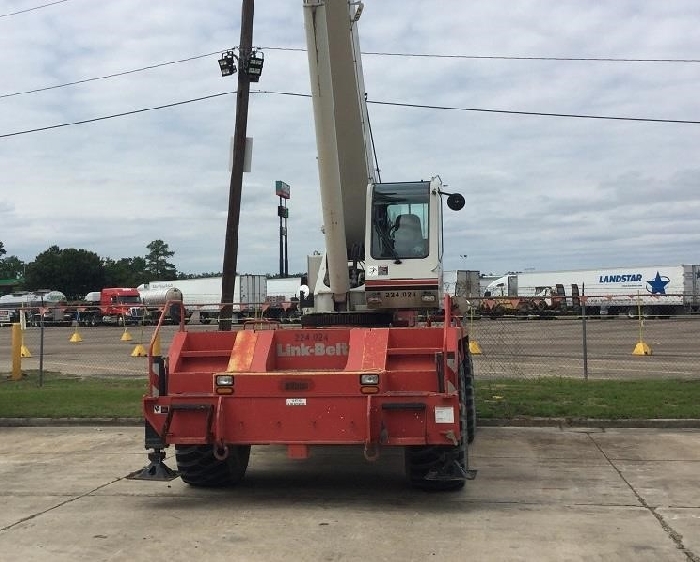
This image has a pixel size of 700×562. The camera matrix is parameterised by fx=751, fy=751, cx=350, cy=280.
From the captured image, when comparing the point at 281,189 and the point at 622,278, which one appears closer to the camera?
the point at 622,278

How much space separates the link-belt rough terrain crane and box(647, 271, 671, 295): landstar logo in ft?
152

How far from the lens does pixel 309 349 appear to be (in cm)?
735

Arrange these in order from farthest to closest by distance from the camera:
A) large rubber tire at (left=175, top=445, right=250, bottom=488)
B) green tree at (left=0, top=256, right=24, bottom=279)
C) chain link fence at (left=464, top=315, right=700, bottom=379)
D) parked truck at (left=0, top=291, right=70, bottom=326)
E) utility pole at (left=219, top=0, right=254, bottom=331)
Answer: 1. green tree at (left=0, top=256, right=24, bottom=279)
2. parked truck at (left=0, top=291, right=70, bottom=326)
3. chain link fence at (left=464, top=315, right=700, bottom=379)
4. utility pole at (left=219, top=0, right=254, bottom=331)
5. large rubber tire at (left=175, top=445, right=250, bottom=488)

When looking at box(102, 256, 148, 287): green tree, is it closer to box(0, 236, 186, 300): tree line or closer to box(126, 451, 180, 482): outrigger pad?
box(0, 236, 186, 300): tree line

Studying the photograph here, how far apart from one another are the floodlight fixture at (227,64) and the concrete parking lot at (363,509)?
10.8m

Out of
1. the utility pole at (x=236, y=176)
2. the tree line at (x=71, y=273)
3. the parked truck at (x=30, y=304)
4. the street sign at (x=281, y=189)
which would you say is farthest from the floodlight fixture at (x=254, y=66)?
the tree line at (x=71, y=273)

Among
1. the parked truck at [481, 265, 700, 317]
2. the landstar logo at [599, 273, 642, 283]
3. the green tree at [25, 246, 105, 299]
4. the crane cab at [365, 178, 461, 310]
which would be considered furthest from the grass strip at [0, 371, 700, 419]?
the green tree at [25, 246, 105, 299]

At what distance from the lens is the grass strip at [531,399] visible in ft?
37.4

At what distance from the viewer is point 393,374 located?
6.64m

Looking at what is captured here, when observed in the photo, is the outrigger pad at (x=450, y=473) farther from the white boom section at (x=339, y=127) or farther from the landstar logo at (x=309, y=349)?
the white boom section at (x=339, y=127)

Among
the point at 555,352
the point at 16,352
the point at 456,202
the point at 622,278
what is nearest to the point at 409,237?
the point at 456,202

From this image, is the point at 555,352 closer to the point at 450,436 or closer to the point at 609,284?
the point at 450,436

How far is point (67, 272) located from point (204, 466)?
373ft

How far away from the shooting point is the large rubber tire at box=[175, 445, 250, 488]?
7.23 m
